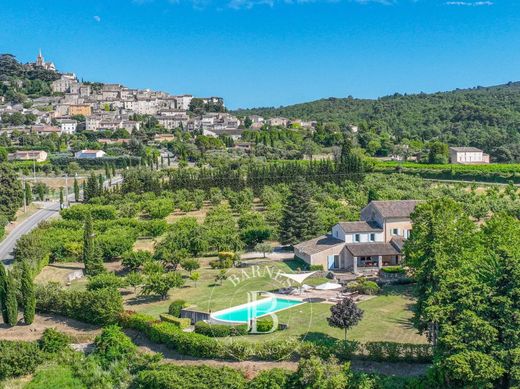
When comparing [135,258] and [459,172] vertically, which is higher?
[459,172]

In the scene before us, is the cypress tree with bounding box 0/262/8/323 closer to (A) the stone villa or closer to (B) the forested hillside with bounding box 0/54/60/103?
(A) the stone villa

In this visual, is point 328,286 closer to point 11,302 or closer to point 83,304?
point 83,304

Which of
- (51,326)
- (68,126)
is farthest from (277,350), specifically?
(68,126)

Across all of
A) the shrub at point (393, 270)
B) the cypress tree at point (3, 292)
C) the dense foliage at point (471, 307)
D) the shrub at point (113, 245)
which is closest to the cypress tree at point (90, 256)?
the shrub at point (113, 245)

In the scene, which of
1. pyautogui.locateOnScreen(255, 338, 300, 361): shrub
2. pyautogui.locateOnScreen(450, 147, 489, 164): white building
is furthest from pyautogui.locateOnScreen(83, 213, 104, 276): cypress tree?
pyautogui.locateOnScreen(450, 147, 489, 164): white building

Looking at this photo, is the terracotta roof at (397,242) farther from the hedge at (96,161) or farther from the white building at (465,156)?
the hedge at (96,161)
